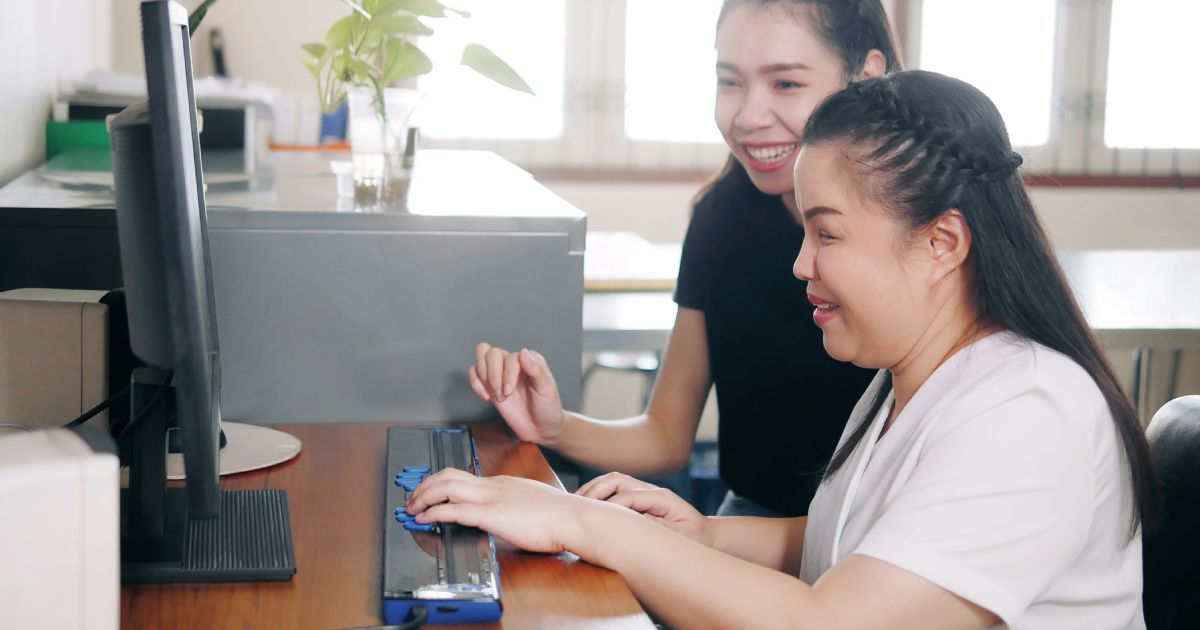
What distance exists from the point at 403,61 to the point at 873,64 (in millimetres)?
620

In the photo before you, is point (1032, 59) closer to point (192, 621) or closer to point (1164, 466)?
point (1164, 466)

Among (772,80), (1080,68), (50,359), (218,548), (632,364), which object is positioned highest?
(1080,68)

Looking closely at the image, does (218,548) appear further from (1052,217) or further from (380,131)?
(1052,217)

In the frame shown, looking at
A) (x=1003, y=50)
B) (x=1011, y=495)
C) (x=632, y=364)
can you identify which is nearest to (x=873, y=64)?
(x=1011, y=495)

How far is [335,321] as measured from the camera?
4.11 feet

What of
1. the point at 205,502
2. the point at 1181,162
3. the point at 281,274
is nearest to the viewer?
the point at 205,502

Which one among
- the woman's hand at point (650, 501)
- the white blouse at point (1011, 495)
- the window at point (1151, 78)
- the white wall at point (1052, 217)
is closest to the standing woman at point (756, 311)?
the woman's hand at point (650, 501)

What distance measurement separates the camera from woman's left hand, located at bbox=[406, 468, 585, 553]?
877 millimetres

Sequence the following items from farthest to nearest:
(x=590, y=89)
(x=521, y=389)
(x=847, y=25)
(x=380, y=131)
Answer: (x=590, y=89) → (x=380, y=131) → (x=847, y=25) → (x=521, y=389)

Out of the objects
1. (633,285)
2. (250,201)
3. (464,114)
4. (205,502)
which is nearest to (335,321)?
(250,201)

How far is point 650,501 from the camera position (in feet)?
3.59

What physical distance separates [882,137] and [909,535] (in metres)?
0.33

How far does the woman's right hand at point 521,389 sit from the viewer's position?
1.22 m

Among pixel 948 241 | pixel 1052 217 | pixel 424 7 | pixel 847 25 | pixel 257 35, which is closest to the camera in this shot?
pixel 948 241
